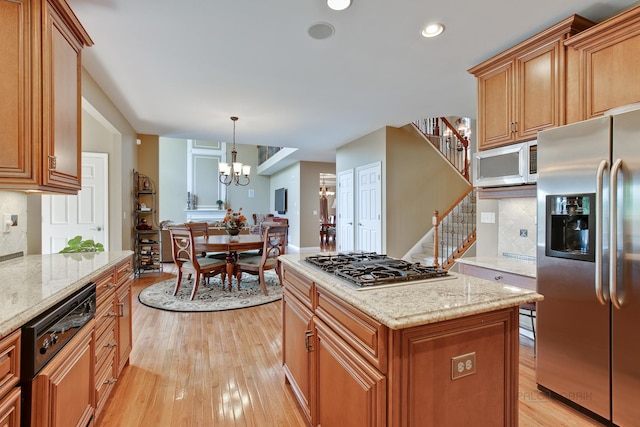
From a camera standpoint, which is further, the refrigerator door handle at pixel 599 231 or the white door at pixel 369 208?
the white door at pixel 369 208

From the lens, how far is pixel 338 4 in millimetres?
2127

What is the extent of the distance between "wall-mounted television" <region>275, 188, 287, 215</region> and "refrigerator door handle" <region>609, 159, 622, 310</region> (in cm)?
872

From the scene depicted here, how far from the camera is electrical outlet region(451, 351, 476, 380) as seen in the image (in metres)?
1.12

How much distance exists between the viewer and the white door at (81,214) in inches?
182

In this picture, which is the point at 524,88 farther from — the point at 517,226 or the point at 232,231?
the point at 232,231

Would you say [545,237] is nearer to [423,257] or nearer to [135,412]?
[135,412]

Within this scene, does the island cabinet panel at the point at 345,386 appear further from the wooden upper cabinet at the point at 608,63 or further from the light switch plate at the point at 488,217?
the light switch plate at the point at 488,217

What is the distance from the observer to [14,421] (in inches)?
38.9

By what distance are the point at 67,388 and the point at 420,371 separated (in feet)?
4.51

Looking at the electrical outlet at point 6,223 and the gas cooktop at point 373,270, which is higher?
the electrical outlet at point 6,223

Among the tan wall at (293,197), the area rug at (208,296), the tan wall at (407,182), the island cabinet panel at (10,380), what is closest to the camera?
the island cabinet panel at (10,380)

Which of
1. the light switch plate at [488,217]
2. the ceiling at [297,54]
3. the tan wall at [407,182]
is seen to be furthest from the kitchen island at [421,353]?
the tan wall at [407,182]

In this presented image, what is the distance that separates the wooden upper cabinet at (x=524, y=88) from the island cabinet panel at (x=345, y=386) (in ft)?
7.40

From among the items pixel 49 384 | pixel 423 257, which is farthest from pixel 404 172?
pixel 49 384
